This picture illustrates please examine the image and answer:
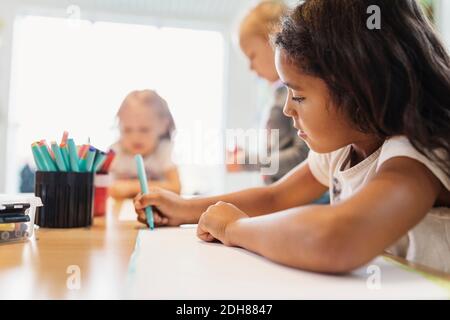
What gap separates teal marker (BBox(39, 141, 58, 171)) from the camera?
0.44 metres

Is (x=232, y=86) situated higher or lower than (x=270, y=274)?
higher

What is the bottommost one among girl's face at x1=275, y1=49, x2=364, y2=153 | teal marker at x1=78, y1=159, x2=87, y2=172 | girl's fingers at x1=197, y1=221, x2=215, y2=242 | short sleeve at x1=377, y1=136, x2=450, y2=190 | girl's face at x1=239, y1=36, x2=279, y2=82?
girl's fingers at x1=197, y1=221, x2=215, y2=242

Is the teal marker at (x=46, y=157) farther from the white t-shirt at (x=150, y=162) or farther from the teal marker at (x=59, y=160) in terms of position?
the white t-shirt at (x=150, y=162)

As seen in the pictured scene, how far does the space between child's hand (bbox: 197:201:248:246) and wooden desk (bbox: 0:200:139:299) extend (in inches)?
2.6

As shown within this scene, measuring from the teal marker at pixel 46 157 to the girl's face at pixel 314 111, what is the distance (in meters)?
0.26

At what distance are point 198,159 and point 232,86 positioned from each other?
0.66 m

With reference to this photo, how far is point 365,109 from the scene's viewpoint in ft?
1.02

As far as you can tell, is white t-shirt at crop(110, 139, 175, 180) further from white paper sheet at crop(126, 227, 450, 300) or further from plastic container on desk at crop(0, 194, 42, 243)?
white paper sheet at crop(126, 227, 450, 300)

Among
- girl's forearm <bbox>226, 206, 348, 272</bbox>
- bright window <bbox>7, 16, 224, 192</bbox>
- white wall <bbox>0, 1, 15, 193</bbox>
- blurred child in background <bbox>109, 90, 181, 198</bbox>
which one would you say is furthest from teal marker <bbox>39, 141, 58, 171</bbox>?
white wall <bbox>0, 1, 15, 193</bbox>

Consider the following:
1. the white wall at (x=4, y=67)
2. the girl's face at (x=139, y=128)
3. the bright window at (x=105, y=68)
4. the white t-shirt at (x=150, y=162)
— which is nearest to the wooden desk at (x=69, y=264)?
the white t-shirt at (x=150, y=162)

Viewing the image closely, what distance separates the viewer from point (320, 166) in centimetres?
53

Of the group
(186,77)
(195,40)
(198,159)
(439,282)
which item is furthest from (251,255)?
(195,40)

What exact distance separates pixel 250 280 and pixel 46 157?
0.99 ft
